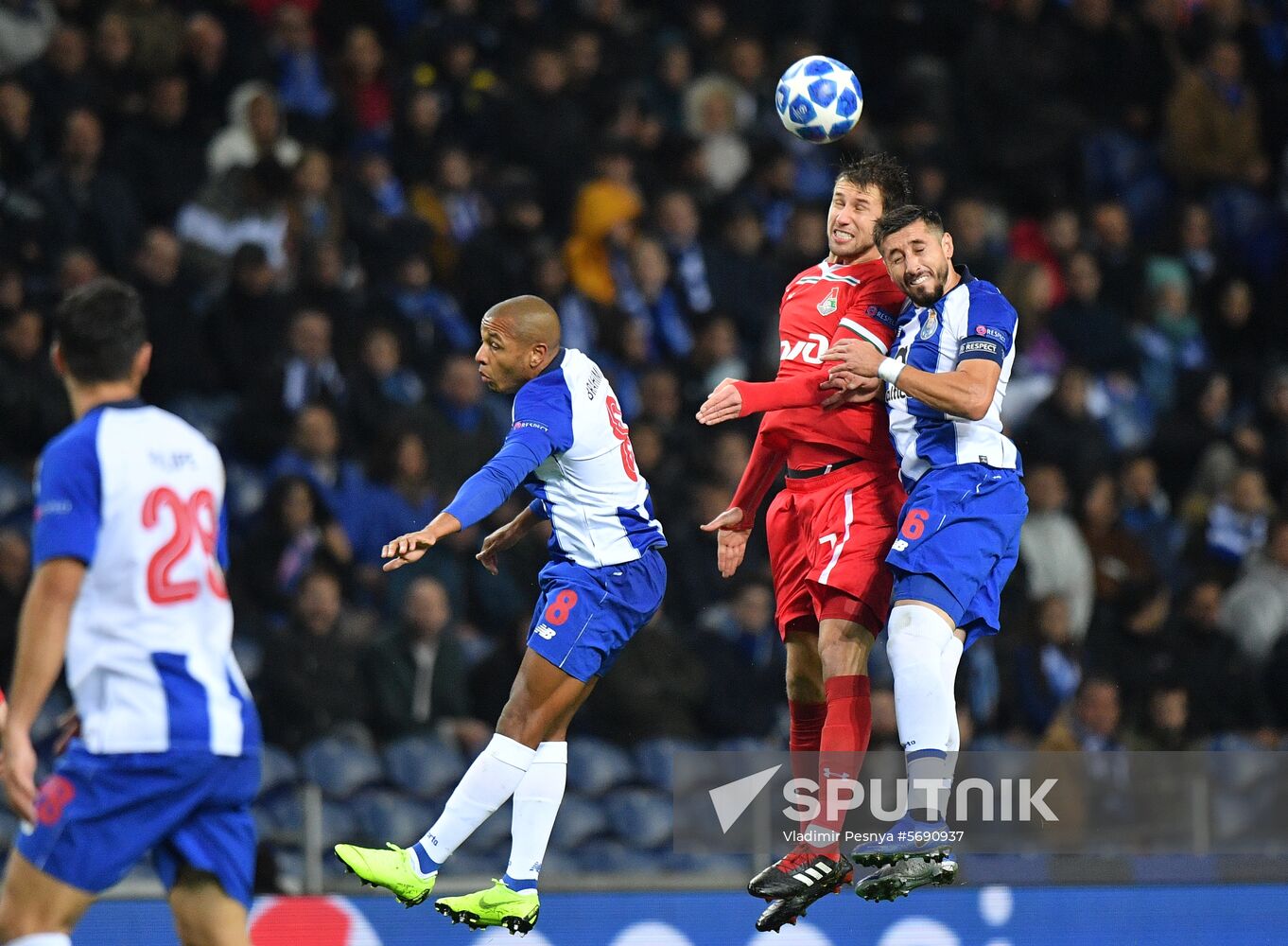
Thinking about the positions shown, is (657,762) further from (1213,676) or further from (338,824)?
(1213,676)

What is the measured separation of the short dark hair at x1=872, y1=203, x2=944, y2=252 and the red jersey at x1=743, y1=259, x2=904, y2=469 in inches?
14.5

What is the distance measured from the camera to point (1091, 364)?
1323 cm

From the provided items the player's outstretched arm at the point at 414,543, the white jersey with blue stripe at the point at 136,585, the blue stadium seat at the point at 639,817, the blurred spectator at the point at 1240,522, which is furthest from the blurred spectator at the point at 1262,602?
the white jersey with blue stripe at the point at 136,585

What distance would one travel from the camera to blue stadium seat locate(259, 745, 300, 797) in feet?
28.9

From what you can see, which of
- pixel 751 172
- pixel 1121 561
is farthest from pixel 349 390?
pixel 1121 561

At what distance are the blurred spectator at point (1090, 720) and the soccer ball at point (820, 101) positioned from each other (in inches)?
176

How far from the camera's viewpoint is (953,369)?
6.64 metres

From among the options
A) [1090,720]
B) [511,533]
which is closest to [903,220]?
[511,533]

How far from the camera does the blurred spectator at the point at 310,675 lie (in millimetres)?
9391

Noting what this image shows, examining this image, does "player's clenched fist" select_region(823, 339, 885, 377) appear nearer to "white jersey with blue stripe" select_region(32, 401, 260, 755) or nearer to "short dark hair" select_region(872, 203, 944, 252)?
"short dark hair" select_region(872, 203, 944, 252)

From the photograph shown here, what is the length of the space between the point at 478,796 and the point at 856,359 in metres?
2.10

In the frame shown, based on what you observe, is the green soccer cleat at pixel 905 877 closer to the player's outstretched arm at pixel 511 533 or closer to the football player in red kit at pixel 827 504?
the football player in red kit at pixel 827 504

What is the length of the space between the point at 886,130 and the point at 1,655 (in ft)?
26.9

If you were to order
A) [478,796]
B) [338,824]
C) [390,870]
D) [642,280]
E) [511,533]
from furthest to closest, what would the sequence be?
[642,280] < [338,824] < [511,533] < [478,796] < [390,870]
